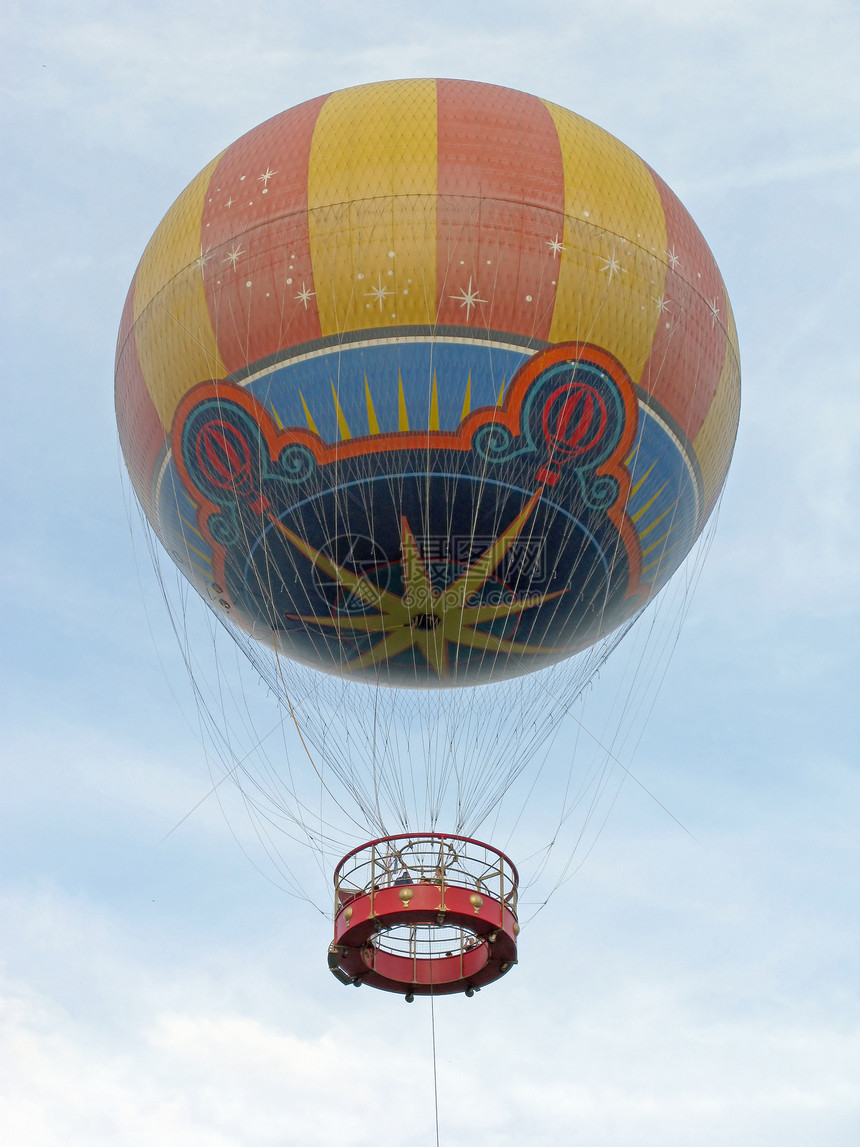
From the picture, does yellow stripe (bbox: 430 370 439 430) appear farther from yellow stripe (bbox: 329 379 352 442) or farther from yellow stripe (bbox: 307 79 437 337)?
yellow stripe (bbox: 329 379 352 442)

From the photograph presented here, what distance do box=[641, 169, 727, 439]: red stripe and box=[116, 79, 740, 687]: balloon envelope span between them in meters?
0.04

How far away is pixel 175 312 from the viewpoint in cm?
1708

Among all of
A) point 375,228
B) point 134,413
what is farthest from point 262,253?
point 134,413

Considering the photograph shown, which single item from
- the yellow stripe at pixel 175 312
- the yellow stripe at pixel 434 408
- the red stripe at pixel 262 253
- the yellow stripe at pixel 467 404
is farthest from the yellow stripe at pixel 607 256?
the yellow stripe at pixel 175 312

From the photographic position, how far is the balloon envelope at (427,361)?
1603cm

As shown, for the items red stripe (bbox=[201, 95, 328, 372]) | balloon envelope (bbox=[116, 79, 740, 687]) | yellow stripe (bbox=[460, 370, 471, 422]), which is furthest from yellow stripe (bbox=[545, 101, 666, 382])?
red stripe (bbox=[201, 95, 328, 372])

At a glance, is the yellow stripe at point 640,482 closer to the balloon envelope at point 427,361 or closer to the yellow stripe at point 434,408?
the balloon envelope at point 427,361

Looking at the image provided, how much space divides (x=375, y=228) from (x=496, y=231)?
52.5 inches

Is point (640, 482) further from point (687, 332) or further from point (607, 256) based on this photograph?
point (607, 256)

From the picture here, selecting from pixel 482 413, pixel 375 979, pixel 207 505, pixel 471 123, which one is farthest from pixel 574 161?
pixel 375 979

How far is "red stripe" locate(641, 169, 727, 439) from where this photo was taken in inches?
→ 666

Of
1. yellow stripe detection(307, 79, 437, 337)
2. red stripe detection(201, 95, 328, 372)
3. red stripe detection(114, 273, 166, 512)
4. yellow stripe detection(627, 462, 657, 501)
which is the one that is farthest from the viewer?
red stripe detection(114, 273, 166, 512)

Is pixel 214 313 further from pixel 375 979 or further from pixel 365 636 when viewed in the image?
pixel 375 979

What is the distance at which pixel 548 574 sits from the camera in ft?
58.0
